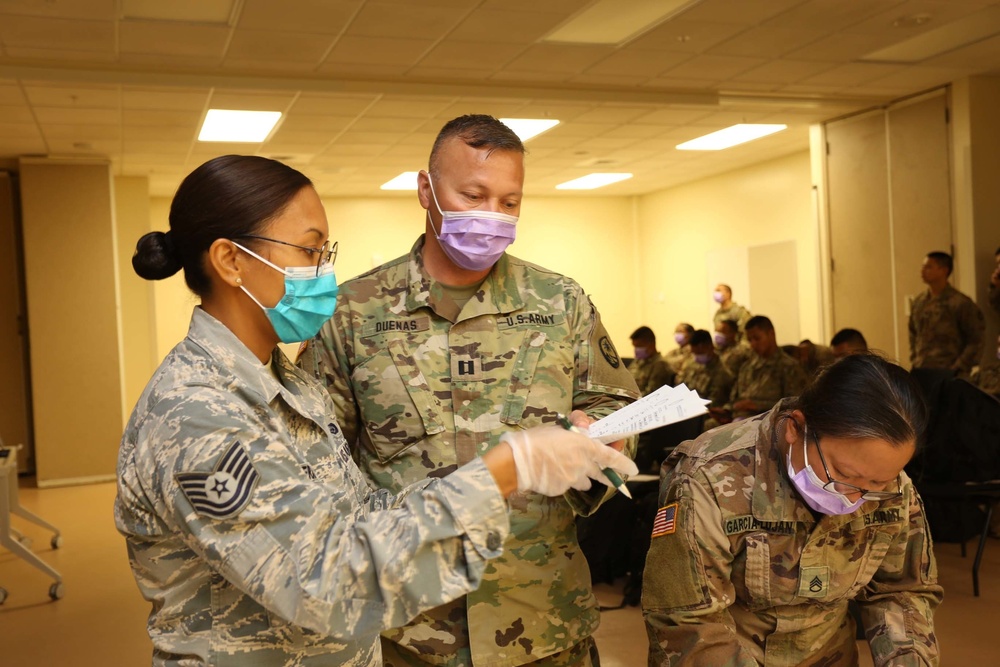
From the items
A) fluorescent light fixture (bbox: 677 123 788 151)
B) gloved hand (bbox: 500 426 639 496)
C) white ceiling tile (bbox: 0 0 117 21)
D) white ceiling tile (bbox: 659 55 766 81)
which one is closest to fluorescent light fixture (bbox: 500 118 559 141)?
white ceiling tile (bbox: 659 55 766 81)

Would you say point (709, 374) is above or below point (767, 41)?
below

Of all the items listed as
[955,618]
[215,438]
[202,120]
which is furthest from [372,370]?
[202,120]

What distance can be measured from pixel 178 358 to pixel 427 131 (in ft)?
25.0

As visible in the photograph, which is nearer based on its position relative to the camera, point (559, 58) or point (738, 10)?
point (738, 10)

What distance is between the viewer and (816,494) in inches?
72.2

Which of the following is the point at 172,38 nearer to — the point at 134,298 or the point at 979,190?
the point at 134,298

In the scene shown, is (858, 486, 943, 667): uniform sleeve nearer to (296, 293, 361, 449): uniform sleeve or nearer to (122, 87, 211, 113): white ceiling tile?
(296, 293, 361, 449): uniform sleeve

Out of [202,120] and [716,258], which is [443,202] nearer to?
[202,120]

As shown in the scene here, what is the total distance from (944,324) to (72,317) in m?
7.87

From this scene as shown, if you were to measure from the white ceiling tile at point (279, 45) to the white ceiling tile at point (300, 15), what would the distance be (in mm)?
126

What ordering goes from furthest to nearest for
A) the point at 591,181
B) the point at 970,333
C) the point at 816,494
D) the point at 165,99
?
1. the point at 591,181
2. the point at 970,333
3. the point at 165,99
4. the point at 816,494

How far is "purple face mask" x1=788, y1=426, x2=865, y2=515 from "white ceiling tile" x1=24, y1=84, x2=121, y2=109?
613cm

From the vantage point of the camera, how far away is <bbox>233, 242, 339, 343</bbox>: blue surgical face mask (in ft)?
4.59

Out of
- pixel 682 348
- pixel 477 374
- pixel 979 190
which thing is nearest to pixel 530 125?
pixel 682 348
